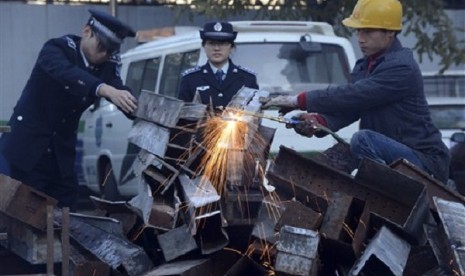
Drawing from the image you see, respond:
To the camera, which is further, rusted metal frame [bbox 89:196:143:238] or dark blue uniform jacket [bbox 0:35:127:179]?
dark blue uniform jacket [bbox 0:35:127:179]

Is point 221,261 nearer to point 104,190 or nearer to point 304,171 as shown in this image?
point 304,171

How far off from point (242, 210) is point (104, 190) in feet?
24.9

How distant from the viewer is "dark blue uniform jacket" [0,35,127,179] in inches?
325

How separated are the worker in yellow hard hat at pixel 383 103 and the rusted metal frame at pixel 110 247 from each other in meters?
1.09

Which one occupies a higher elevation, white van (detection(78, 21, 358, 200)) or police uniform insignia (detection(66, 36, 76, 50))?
police uniform insignia (detection(66, 36, 76, 50))

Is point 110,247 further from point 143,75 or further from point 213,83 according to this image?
point 143,75

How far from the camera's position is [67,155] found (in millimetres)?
8625

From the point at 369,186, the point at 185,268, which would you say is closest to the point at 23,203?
the point at 185,268

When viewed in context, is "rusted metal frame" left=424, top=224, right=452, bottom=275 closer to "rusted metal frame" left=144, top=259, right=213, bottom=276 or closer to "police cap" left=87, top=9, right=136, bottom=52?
"rusted metal frame" left=144, top=259, right=213, bottom=276

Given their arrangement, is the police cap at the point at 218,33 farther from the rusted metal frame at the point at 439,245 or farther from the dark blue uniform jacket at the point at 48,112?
the rusted metal frame at the point at 439,245

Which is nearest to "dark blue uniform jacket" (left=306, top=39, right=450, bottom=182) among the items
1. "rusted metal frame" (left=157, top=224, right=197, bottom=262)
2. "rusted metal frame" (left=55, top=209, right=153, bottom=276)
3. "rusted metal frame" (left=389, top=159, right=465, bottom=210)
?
"rusted metal frame" (left=389, top=159, right=465, bottom=210)

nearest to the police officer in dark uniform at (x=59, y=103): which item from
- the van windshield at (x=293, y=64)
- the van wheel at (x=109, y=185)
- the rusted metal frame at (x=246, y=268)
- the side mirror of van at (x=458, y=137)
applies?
the rusted metal frame at (x=246, y=268)

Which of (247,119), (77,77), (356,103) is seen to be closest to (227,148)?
(247,119)

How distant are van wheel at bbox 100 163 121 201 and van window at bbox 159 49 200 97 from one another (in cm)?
138
